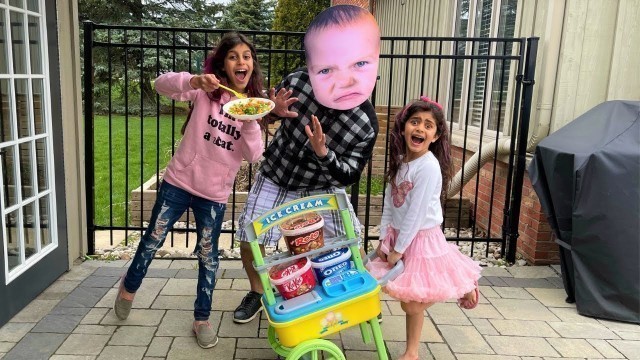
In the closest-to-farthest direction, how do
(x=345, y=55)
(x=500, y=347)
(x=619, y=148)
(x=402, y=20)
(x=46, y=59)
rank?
(x=345, y=55), (x=500, y=347), (x=619, y=148), (x=46, y=59), (x=402, y=20)

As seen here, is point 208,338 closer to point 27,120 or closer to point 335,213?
point 335,213

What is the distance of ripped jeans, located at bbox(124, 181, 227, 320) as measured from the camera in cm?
263

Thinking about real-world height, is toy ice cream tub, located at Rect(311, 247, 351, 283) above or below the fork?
below

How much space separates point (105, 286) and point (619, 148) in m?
3.37

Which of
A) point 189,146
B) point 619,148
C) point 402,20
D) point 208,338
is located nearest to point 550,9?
point 619,148

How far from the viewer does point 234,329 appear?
295 cm

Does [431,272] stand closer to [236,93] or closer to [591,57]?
[236,93]

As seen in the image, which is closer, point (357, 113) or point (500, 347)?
point (357, 113)

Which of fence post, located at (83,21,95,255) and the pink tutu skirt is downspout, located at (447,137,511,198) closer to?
the pink tutu skirt

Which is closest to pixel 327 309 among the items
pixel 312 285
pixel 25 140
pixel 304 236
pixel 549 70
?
pixel 312 285

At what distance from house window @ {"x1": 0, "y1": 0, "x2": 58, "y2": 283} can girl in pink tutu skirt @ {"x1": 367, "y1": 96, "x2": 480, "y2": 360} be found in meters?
2.08

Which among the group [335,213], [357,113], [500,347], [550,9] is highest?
[550,9]

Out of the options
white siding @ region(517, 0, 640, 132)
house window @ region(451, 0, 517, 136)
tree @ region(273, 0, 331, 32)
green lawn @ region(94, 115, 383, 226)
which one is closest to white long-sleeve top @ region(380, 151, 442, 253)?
white siding @ region(517, 0, 640, 132)

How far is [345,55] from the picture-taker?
2.40m
